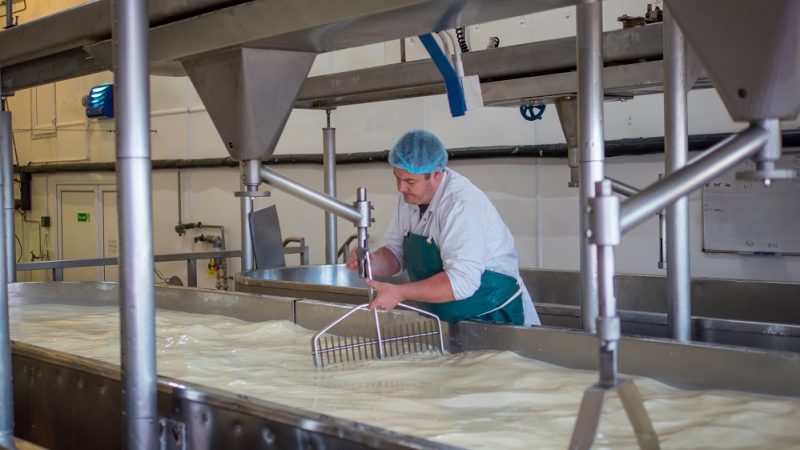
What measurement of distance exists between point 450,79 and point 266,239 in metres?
2.69

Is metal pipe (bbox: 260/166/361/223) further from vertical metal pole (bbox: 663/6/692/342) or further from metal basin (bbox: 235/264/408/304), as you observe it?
metal basin (bbox: 235/264/408/304)

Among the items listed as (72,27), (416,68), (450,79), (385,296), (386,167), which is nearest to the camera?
(450,79)

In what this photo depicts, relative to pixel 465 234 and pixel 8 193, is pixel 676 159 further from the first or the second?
pixel 8 193

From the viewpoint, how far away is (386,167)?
5441 millimetres

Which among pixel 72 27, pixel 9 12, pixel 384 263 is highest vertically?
pixel 9 12

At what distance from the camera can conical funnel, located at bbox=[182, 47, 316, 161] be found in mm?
1864

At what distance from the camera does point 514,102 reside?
3188 millimetres

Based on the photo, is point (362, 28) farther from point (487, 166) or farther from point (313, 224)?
point (313, 224)

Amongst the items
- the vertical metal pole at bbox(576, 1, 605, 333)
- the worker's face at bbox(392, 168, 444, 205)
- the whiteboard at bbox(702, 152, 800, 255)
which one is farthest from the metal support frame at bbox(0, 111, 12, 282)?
the whiteboard at bbox(702, 152, 800, 255)

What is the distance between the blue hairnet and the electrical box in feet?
16.9

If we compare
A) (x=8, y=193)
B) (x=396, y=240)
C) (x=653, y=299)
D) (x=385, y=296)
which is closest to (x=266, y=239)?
(x=8, y=193)

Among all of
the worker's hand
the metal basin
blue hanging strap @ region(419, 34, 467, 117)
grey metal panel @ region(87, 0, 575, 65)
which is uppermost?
grey metal panel @ region(87, 0, 575, 65)

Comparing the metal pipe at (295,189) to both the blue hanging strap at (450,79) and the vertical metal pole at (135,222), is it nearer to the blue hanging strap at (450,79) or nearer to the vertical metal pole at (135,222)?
the blue hanging strap at (450,79)

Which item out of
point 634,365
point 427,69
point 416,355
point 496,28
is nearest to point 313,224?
point 496,28
